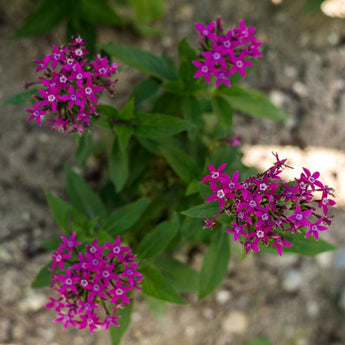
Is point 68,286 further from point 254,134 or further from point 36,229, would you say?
point 254,134

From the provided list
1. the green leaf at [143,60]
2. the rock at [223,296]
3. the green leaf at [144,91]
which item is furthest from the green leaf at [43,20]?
the rock at [223,296]

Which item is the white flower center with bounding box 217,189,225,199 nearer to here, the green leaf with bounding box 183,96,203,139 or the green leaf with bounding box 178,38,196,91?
the green leaf with bounding box 183,96,203,139

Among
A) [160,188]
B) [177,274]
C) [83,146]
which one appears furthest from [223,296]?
[83,146]

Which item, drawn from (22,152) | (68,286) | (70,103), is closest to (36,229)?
(22,152)

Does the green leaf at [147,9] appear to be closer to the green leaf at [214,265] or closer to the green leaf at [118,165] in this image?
the green leaf at [118,165]

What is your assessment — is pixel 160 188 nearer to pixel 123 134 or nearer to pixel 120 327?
pixel 123 134

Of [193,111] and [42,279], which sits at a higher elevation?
[193,111]

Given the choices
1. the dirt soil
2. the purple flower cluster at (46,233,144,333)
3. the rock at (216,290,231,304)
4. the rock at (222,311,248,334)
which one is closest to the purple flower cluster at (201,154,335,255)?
the purple flower cluster at (46,233,144,333)
